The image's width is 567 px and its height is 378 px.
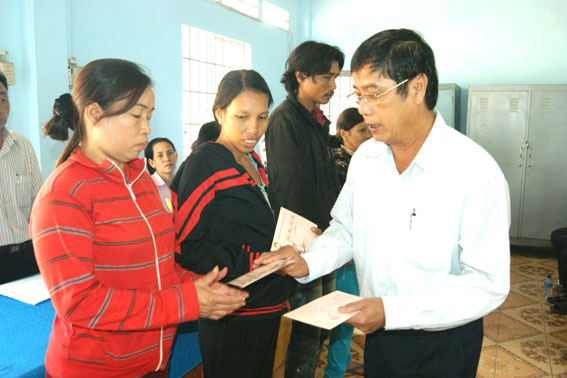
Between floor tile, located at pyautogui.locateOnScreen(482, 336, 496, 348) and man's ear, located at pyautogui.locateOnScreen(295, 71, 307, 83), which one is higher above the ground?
man's ear, located at pyautogui.locateOnScreen(295, 71, 307, 83)

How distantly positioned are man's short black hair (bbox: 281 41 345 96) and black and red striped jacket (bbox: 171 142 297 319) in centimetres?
96

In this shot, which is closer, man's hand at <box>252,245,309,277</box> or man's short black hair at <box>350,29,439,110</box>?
man's short black hair at <box>350,29,439,110</box>

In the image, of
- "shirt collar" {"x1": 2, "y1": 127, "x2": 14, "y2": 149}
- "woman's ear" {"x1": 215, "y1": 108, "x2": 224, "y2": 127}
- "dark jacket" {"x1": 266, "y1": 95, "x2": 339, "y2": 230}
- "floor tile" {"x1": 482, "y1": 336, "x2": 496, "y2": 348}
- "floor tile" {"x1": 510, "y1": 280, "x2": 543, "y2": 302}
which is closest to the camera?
"woman's ear" {"x1": 215, "y1": 108, "x2": 224, "y2": 127}

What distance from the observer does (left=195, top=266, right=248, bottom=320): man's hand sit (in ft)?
4.24

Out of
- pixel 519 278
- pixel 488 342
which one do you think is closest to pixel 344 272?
pixel 488 342

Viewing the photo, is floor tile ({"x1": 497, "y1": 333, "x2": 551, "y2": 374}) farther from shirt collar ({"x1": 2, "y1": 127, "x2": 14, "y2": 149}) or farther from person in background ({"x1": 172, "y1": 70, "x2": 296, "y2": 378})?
shirt collar ({"x1": 2, "y1": 127, "x2": 14, "y2": 149})

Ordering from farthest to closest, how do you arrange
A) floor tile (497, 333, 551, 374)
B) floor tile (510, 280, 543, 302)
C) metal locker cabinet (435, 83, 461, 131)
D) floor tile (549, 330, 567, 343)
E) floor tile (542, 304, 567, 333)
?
1. metal locker cabinet (435, 83, 461, 131)
2. floor tile (510, 280, 543, 302)
3. floor tile (542, 304, 567, 333)
4. floor tile (549, 330, 567, 343)
5. floor tile (497, 333, 551, 374)

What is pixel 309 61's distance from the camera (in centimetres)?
246

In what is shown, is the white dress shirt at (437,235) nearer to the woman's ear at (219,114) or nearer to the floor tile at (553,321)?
the woman's ear at (219,114)

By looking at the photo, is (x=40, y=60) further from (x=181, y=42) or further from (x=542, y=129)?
(x=542, y=129)

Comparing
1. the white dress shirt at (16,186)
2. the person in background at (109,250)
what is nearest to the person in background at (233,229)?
the person in background at (109,250)

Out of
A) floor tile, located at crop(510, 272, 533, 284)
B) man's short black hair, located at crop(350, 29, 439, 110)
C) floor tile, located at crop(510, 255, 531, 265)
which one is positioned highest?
man's short black hair, located at crop(350, 29, 439, 110)

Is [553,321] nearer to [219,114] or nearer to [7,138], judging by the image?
[219,114]

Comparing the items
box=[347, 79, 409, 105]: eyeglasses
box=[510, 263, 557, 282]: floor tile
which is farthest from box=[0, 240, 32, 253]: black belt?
box=[510, 263, 557, 282]: floor tile
